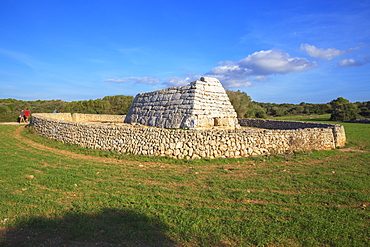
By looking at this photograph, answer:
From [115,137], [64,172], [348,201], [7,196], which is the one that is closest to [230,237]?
[348,201]

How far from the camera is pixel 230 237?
13.7 feet

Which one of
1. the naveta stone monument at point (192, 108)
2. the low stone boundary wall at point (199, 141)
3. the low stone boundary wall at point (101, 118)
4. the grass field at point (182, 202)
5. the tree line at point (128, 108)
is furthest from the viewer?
the tree line at point (128, 108)

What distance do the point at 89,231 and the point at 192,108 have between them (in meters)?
9.81

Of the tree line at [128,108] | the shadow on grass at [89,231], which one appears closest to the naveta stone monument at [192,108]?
the shadow on grass at [89,231]

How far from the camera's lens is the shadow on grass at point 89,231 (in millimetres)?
3908

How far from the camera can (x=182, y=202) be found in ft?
18.6

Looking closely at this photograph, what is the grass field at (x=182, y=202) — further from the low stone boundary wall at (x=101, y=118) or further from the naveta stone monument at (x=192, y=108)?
the low stone boundary wall at (x=101, y=118)

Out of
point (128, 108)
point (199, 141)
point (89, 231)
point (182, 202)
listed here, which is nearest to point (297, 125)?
point (199, 141)

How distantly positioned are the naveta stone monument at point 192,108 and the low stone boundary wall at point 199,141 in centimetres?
285

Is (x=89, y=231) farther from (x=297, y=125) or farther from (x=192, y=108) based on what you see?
(x=297, y=125)

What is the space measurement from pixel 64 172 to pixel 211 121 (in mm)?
8498

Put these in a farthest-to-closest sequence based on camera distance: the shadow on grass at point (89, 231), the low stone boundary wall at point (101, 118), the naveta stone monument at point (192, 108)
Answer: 1. the low stone boundary wall at point (101, 118)
2. the naveta stone monument at point (192, 108)
3. the shadow on grass at point (89, 231)

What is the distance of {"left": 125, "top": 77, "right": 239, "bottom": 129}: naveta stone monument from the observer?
13492 mm

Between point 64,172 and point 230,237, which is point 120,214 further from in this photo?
point 64,172
